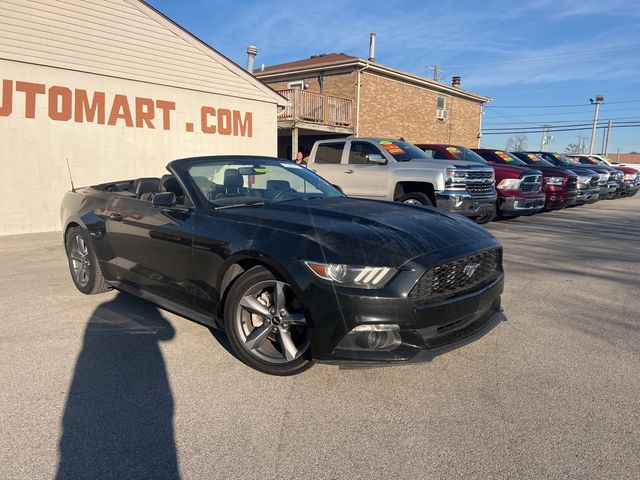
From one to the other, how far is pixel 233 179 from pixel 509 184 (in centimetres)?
857

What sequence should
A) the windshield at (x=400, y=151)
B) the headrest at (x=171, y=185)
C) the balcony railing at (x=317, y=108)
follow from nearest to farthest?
the headrest at (x=171, y=185) < the windshield at (x=400, y=151) < the balcony railing at (x=317, y=108)

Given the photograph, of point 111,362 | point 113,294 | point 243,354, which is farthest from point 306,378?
point 113,294

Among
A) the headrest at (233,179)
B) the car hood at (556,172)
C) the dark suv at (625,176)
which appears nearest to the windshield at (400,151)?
the car hood at (556,172)

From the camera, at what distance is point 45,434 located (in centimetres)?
272

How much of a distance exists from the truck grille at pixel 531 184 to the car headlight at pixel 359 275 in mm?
9442

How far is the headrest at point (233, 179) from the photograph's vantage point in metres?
4.41

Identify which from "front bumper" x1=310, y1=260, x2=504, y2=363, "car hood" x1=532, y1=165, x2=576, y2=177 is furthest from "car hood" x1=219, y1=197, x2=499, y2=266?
"car hood" x1=532, y1=165, x2=576, y2=177

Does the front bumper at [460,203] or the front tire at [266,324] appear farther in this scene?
the front bumper at [460,203]

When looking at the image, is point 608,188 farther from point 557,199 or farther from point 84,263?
point 84,263

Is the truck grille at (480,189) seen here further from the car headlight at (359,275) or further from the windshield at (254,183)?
the car headlight at (359,275)

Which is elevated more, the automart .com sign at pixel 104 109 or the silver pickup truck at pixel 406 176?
the automart .com sign at pixel 104 109

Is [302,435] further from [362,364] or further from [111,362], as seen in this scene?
[111,362]

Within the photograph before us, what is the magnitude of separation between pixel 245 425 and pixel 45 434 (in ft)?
3.62

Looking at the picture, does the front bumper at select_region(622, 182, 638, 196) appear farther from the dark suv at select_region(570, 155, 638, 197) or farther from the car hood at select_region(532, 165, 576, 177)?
the car hood at select_region(532, 165, 576, 177)
